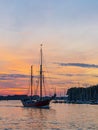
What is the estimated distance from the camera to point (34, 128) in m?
62.2

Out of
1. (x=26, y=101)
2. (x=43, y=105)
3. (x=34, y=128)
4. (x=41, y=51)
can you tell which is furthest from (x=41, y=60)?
(x=34, y=128)

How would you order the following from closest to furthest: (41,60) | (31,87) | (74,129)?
(74,129) → (41,60) → (31,87)

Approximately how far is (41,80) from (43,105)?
9.42 meters

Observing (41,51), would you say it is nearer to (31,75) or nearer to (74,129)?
(31,75)

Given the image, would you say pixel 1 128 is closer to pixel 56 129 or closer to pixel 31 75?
pixel 56 129

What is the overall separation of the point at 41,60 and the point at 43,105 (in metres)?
17.0

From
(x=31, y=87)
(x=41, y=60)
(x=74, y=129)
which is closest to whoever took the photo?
(x=74, y=129)

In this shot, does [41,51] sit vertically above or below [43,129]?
above

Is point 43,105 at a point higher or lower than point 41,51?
lower

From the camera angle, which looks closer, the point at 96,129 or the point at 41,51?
the point at 96,129

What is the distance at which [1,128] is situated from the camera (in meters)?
60.6

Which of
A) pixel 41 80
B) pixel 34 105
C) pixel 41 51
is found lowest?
pixel 34 105

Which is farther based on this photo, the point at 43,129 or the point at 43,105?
the point at 43,105

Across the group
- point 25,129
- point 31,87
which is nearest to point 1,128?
point 25,129
